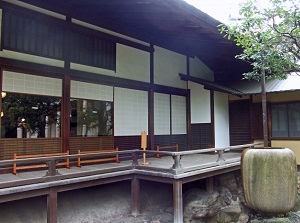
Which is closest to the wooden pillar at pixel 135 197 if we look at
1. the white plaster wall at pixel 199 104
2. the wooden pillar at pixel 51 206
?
the wooden pillar at pixel 51 206

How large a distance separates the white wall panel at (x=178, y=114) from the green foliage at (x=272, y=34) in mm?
4602

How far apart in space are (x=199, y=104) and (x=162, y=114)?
1.84 m

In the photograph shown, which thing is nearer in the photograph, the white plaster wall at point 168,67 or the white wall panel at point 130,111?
the white wall panel at point 130,111

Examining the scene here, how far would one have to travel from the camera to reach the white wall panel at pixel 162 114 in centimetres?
932

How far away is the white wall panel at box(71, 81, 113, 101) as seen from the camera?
7.09 meters

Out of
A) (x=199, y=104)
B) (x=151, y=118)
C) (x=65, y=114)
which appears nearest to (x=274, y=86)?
(x=199, y=104)

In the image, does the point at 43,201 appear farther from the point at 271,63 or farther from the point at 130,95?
the point at 271,63

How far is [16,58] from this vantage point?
598 cm

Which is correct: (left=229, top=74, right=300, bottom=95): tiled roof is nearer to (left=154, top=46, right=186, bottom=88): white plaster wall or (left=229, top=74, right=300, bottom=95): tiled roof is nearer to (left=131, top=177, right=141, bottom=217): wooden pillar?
(left=154, top=46, right=186, bottom=88): white plaster wall

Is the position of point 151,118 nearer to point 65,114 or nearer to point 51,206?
point 65,114

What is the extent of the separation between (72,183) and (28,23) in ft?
12.0

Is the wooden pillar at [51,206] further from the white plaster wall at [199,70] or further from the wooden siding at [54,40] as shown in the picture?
the white plaster wall at [199,70]

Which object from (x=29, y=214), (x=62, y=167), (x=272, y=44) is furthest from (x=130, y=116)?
(x=272, y=44)

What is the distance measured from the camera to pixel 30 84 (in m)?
6.22
